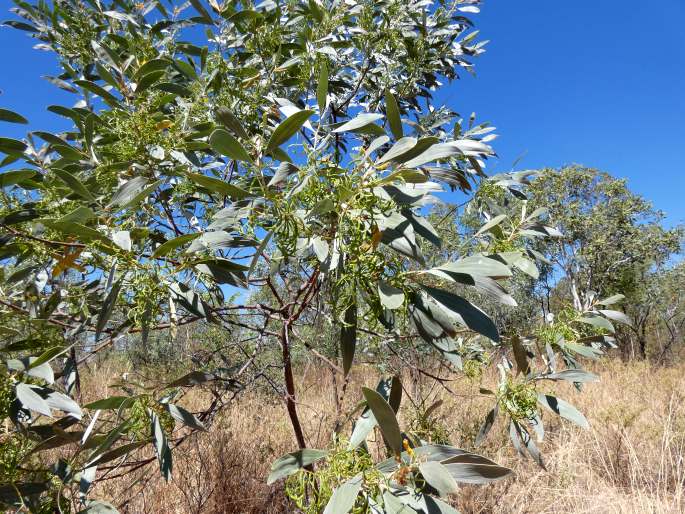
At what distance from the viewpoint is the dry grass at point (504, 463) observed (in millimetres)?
1880

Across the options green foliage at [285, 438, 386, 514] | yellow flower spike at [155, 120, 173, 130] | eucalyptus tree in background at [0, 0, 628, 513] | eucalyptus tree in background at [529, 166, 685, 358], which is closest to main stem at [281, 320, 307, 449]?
eucalyptus tree in background at [0, 0, 628, 513]

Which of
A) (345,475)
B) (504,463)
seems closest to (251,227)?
(345,475)

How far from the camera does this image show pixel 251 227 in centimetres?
65

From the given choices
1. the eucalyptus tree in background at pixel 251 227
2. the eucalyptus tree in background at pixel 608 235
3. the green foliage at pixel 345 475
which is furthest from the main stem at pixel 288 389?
the eucalyptus tree in background at pixel 608 235

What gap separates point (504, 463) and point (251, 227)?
7.89 ft

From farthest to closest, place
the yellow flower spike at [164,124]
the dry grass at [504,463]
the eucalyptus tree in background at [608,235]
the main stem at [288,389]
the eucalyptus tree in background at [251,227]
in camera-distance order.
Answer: the eucalyptus tree in background at [608,235] → the dry grass at [504,463] → the main stem at [288,389] → the yellow flower spike at [164,124] → the eucalyptus tree in background at [251,227]

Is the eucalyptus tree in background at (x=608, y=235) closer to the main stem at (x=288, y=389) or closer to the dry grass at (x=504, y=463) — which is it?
the dry grass at (x=504, y=463)

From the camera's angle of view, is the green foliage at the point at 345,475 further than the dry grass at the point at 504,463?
No

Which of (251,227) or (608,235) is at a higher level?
(608,235)

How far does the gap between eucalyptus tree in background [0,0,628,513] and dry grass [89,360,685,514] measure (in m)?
Answer: 0.38

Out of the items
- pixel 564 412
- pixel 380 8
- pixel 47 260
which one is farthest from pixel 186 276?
pixel 380 8

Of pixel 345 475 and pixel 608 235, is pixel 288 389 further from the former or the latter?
pixel 608 235

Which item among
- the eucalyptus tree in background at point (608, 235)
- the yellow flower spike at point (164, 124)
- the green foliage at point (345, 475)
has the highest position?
the eucalyptus tree in background at point (608, 235)

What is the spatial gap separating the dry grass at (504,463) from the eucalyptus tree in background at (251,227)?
1.25ft
